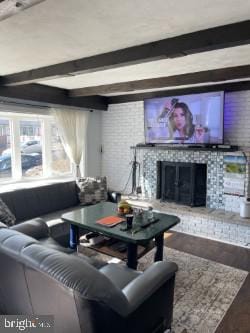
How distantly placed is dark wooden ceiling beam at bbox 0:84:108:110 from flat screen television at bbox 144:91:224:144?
1.06m

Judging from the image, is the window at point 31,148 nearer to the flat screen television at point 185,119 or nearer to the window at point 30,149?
the window at point 30,149

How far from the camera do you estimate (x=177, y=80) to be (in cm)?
334

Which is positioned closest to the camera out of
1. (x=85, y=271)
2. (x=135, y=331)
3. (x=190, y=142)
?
(x=85, y=271)

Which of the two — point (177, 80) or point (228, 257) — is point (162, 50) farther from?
point (228, 257)

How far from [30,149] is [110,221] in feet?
7.29

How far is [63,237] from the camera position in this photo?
318cm

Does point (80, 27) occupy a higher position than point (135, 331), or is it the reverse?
point (80, 27)

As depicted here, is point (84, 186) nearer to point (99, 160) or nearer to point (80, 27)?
point (99, 160)

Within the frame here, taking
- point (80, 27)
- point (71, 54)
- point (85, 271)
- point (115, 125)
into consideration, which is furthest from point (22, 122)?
point (85, 271)

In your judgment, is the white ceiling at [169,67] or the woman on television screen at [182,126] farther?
the woman on television screen at [182,126]

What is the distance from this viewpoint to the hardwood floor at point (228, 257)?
213 centimetres

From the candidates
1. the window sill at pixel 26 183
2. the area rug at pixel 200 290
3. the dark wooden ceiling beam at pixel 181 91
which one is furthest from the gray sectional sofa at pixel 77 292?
the dark wooden ceiling beam at pixel 181 91

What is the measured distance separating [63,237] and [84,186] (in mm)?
1142

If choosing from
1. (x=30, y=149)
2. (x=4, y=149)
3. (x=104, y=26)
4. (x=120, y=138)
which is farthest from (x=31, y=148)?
(x=104, y=26)
